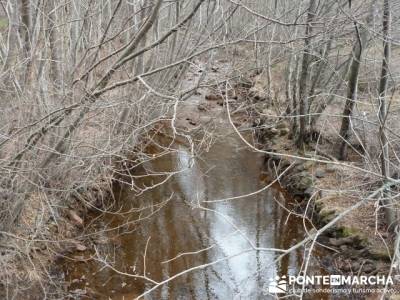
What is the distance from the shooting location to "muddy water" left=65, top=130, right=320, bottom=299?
6.53m

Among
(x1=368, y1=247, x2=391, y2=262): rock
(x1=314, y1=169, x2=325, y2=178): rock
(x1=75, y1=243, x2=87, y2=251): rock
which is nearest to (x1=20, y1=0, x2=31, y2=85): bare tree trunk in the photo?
(x1=75, y1=243, x2=87, y2=251): rock

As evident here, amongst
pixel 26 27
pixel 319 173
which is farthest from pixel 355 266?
pixel 26 27

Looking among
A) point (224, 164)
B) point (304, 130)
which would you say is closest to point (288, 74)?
point (304, 130)

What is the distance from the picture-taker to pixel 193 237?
7867 millimetres

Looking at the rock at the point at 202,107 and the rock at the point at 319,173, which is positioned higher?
the rock at the point at 202,107

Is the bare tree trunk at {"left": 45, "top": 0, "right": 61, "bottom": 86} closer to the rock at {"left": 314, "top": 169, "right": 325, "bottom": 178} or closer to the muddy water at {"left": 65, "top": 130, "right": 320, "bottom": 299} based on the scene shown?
the muddy water at {"left": 65, "top": 130, "right": 320, "bottom": 299}

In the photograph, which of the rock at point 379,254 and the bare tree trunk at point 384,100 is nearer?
the bare tree trunk at point 384,100

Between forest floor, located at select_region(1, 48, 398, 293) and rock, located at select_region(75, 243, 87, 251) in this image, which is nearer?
forest floor, located at select_region(1, 48, 398, 293)

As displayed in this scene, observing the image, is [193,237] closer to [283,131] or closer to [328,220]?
[328,220]

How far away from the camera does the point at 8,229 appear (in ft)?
20.0

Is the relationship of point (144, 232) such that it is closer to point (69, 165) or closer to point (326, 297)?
point (69, 165)

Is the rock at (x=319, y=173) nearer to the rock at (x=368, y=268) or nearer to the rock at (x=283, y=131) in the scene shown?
the rock at (x=283, y=131)

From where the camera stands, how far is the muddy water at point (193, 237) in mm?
6531

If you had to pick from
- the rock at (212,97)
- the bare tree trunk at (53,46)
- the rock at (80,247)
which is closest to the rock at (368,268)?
the rock at (80,247)
